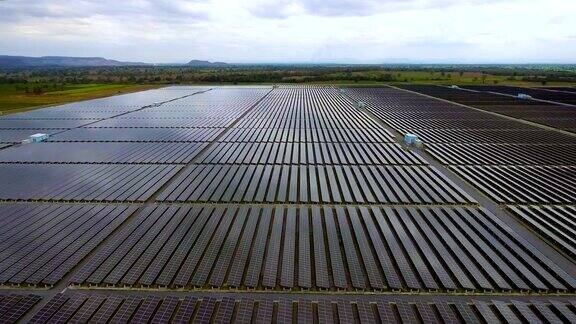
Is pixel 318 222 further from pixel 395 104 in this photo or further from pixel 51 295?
pixel 395 104

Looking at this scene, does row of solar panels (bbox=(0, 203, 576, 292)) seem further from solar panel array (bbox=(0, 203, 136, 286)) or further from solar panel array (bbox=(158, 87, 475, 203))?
solar panel array (bbox=(158, 87, 475, 203))

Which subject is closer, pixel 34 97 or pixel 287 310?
pixel 287 310

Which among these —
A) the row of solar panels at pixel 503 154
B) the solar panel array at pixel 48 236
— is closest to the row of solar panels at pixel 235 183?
the solar panel array at pixel 48 236

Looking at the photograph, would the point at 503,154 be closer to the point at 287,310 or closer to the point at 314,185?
the point at 314,185

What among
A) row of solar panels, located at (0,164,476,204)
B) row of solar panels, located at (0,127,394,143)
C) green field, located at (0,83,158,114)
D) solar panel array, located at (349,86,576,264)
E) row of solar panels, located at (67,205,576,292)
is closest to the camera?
row of solar panels, located at (67,205,576,292)

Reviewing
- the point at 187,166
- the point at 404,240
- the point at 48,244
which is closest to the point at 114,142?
the point at 187,166

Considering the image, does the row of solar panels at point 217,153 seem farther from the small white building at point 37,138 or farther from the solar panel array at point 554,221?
the solar panel array at point 554,221

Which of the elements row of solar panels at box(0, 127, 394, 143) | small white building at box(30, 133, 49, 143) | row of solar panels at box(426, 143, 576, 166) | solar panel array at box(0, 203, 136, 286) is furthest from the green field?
row of solar panels at box(426, 143, 576, 166)

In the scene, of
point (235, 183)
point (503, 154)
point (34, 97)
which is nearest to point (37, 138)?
point (235, 183)
